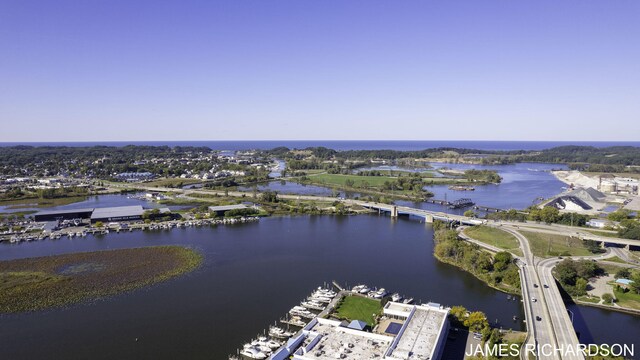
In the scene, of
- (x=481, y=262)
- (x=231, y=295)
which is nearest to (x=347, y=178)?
(x=481, y=262)

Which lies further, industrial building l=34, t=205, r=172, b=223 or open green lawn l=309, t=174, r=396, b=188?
open green lawn l=309, t=174, r=396, b=188

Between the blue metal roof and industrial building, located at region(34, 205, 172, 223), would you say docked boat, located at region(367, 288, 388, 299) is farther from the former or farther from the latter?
industrial building, located at region(34, 205, 172, 223)

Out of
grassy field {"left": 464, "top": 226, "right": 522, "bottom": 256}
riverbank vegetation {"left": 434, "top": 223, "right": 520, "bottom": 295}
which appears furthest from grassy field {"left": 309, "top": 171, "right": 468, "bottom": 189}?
riverbank vegetation {"left": 434, "top": 223, "right": 520, "bottom": 295}

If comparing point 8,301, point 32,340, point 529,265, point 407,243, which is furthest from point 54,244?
point 529,265

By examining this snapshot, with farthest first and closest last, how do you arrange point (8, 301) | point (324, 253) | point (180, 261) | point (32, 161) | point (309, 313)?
point (32, 161), point (324, 253), point (180, 261), point (8, 301), point (309, 313)

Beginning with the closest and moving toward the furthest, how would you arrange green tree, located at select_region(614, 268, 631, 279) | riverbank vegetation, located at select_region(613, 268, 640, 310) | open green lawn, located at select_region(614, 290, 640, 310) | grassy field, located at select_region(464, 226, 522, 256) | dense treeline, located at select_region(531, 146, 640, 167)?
open green lawn, located at select_region(614, 290, 640, 310)
riverbank vegetation, located at select_region(613, 268, 640, 310)
green tree, located at select_region(614, 268, 631, 279)
grassy field, located at select_region(464, 226, 522, 256)
dense treeline, located at select_region(531, 146, 640, 167)

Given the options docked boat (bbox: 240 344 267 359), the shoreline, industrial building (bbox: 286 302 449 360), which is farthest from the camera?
the shoreline

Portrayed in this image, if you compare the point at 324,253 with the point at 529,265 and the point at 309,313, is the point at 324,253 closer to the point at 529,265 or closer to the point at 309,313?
the point at 309,313

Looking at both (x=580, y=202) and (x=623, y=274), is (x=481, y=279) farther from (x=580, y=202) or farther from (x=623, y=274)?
(x=580, y=202)
